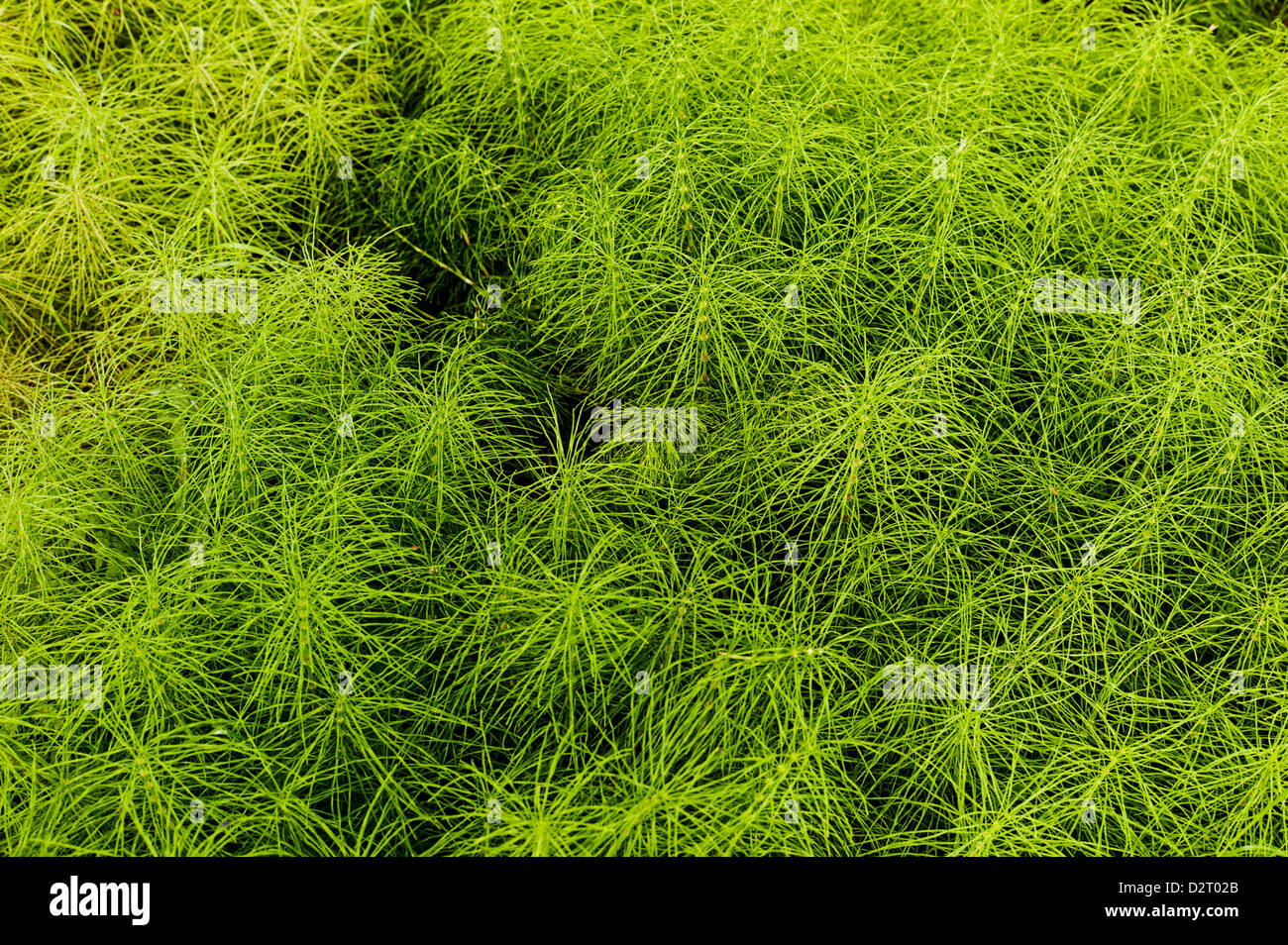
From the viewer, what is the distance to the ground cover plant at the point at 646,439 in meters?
1.64

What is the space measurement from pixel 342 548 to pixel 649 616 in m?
0.62

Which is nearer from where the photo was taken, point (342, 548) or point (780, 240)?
point (342, 548)

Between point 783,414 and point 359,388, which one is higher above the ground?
point 359,388

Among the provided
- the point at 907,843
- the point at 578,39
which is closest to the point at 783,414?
the point at 907,843

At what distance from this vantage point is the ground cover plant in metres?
1.64

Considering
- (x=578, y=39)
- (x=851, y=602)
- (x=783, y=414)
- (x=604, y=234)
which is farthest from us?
(x=578, y=39)

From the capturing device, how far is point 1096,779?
159cm

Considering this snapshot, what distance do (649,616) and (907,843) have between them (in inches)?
23.8

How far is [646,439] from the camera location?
2.00m
